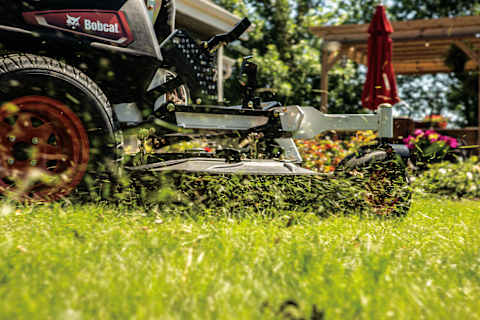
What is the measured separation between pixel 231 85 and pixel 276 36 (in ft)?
21.6

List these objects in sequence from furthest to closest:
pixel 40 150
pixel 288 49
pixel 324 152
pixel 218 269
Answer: pixel 288 49, pixel 324 152, pixel 40 150, pixel 218 269

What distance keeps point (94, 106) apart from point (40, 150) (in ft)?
1.12

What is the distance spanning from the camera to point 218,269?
1338 millimetres

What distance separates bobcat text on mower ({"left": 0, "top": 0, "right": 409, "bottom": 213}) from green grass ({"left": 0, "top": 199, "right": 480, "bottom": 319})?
10.1 inches

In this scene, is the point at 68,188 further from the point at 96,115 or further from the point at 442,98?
the point at 442,98

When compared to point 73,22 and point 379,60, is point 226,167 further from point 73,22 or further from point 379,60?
point 379,60

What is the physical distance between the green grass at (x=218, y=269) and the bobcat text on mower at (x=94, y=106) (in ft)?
0.85

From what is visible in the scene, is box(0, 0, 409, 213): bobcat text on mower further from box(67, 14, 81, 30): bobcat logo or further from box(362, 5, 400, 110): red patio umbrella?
box(362, 5, 400, 110): red patio umbrella

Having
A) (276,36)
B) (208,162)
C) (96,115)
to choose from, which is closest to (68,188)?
(96,115)

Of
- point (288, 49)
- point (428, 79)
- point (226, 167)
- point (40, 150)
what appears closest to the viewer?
point (40, 150)

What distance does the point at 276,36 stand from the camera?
17953 millimetres

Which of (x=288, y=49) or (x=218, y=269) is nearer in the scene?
(x=218, y=269)

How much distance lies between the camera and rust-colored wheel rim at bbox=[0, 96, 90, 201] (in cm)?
192

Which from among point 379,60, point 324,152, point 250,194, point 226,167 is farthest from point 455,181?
point 226,167
